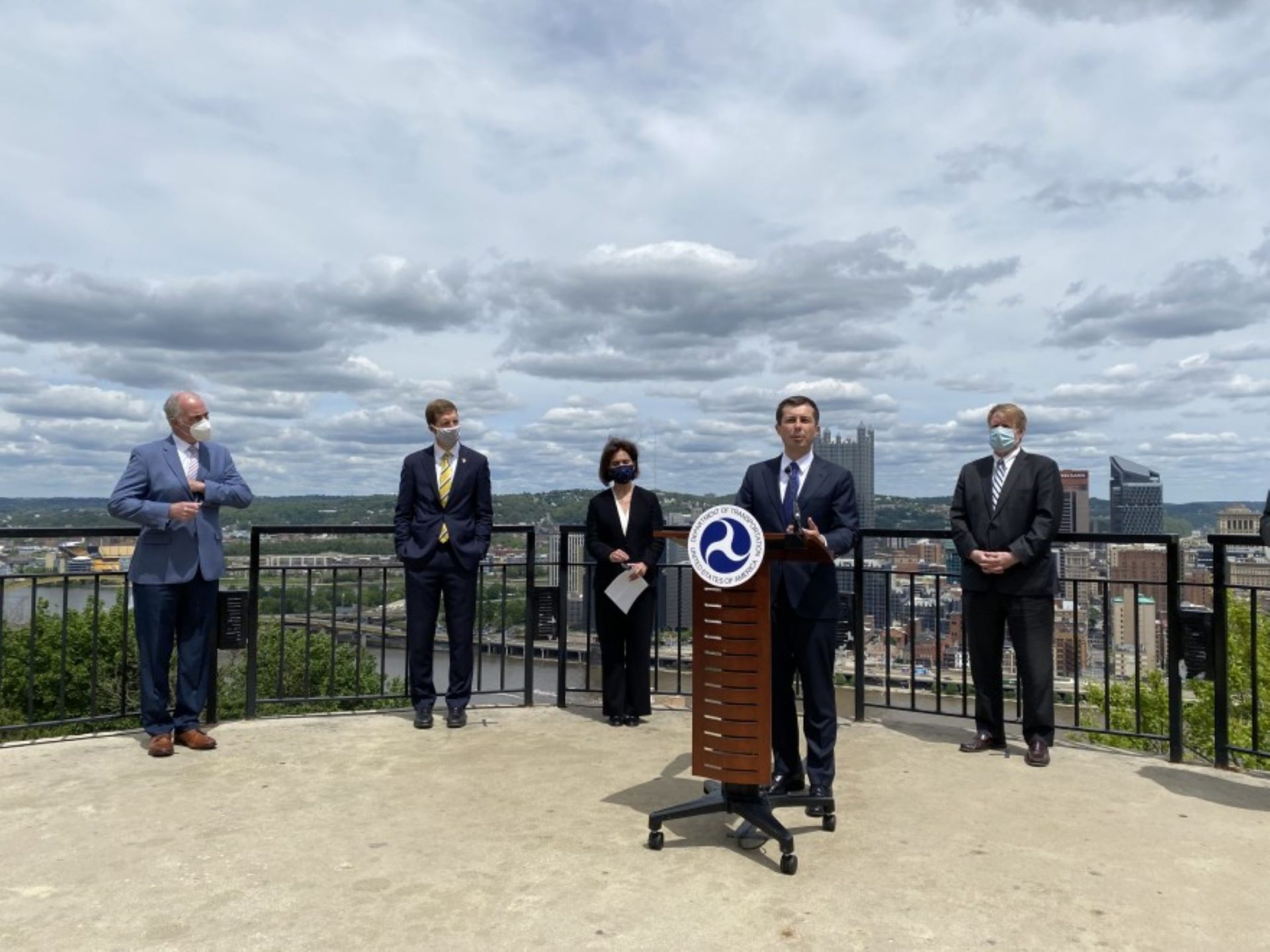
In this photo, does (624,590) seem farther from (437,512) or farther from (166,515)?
(166,515)

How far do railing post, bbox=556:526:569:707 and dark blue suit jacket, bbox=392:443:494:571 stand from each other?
2.55ft

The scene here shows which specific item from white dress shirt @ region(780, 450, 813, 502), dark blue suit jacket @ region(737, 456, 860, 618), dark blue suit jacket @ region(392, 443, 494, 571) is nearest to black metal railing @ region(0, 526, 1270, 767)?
dark blue suit jacket @ region(392, 443, 494, 571)

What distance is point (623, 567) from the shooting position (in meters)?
5.85

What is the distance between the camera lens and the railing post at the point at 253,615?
18.8ft

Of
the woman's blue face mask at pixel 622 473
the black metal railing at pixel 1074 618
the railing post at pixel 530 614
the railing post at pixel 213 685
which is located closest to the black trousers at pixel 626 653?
the railing post at pixel 530 614

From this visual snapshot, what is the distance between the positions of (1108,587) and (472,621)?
4.26m

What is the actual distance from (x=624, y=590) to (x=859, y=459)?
5819mm

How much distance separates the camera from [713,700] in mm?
3443

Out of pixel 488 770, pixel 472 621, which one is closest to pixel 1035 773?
pixel 488 770

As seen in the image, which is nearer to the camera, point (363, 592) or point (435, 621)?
point (435, 621)

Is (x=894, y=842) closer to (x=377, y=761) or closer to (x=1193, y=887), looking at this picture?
(x=1193, y=887)

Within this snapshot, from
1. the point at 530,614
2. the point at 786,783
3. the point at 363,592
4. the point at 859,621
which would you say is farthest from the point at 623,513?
the point at 786,783

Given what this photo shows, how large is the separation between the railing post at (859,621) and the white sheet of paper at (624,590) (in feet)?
4.86

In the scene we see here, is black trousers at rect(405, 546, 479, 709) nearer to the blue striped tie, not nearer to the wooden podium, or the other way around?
Answer: the wooden podium
